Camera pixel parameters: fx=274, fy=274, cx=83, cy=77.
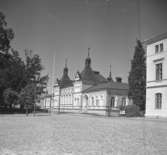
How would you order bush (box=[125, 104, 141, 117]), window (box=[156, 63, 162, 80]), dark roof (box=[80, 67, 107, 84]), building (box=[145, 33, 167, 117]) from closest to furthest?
1. building (box=[145, 33, 167, 117])
2. window (box=[156, 63, 162, 80])
3. bush (box=[125, 104, 141, 117])
4. dark roof (box=[80, 67, 107, 84])

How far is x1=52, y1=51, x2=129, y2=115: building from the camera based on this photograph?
51.0 m

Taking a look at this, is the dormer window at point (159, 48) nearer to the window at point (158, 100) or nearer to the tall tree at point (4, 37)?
the window at point (158, 100)

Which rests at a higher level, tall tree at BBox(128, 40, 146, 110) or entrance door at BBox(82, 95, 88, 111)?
tall tree at BBox(128, 40, 146, 110)

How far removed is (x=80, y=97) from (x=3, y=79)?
27944mm

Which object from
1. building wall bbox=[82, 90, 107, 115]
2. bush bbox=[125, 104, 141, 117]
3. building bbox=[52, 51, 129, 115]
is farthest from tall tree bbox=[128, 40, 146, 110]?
building wall bbox=[82, 90, 107, 115]

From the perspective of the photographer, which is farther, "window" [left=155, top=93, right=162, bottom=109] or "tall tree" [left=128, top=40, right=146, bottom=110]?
"tall tree" [left=128, top=40, right=146, bottom=110]

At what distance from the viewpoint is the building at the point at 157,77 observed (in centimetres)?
2727

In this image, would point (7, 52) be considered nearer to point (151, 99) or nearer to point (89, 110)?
point (151, 99)

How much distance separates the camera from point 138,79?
133 ft

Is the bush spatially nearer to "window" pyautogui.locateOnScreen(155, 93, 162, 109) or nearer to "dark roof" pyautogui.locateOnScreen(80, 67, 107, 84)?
"window" pyautogui.locateOnScreen(155, 93, 162, 109)

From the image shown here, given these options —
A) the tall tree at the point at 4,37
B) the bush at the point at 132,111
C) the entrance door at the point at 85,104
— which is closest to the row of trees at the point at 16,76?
the tall tree at the point at 4,37

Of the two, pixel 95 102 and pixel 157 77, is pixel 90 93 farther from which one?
pixel 157 77

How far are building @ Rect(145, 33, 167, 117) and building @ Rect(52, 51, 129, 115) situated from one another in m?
16.4

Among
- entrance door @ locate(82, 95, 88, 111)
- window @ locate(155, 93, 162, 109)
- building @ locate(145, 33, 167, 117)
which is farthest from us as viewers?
entrance door @ locate(82, 95, 88, 111)
